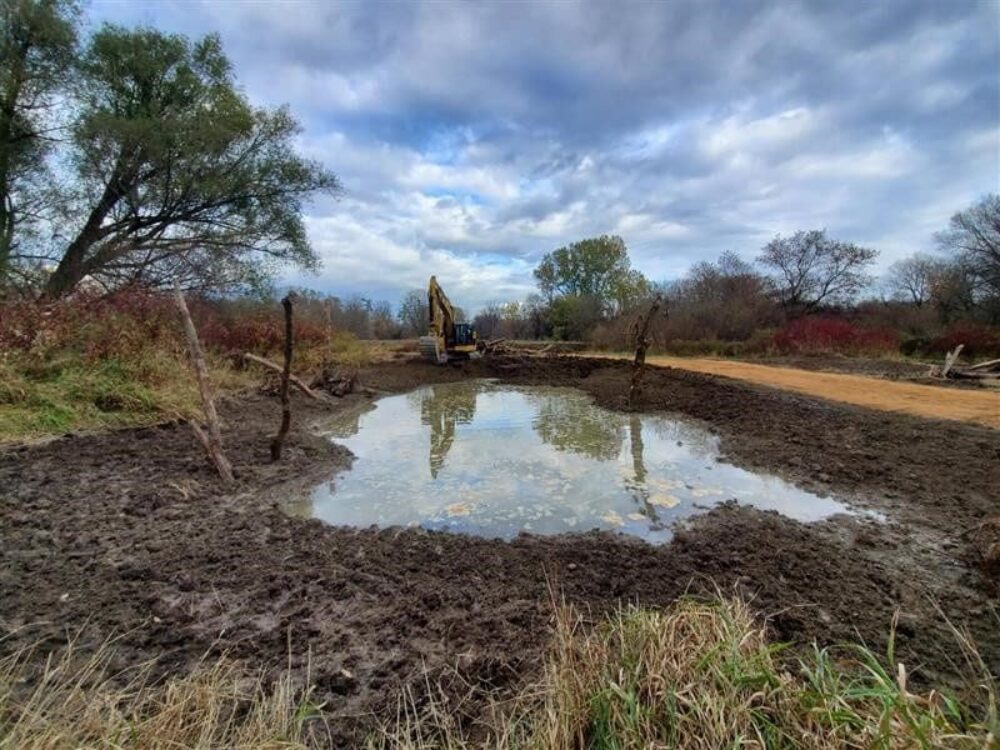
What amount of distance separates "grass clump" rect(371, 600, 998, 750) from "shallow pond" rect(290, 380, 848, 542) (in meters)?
2.87

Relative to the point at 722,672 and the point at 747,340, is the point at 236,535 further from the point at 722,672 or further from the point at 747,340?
the point at 747,340

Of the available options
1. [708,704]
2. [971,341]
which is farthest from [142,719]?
[971,341]

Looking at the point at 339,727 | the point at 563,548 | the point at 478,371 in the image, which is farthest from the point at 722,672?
the point at 478,371

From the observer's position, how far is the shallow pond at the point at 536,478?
5.55 m

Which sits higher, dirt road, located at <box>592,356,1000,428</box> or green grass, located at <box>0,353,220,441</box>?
green grass, located at <box>0,353,220,441</box>

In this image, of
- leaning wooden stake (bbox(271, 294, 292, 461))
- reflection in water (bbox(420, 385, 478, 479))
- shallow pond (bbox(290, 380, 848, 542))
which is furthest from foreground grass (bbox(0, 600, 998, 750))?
reflection in water (bbox(420, 385, 478, 479))

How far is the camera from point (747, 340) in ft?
87.6

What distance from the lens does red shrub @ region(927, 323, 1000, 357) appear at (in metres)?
18.8

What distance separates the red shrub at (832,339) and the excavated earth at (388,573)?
17.9 meters

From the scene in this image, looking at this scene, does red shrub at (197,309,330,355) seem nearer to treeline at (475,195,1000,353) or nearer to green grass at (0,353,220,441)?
green grass at (0,353,220,441)

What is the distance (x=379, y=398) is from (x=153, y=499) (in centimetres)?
959

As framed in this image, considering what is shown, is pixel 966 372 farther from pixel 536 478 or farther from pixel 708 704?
A: pixel 708 704

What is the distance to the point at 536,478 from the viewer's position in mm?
6977

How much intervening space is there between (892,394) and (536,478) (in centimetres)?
970
